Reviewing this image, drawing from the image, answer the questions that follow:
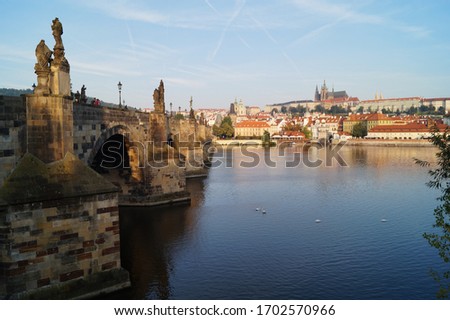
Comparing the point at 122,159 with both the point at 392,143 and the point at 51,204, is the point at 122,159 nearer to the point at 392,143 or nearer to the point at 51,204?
the point at 51,204

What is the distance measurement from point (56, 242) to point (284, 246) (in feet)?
38.0

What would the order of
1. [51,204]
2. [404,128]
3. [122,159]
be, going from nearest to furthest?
[51,204] → [122,159] → [404,128]

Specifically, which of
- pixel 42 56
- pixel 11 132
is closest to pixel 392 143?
pixel 42 56

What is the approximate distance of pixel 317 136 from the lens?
171m

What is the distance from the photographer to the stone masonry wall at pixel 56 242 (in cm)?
1246

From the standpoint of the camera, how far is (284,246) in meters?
21.8

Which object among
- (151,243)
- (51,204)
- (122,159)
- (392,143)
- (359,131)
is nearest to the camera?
(51,204)

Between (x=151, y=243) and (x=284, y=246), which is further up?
(x=151, y=243)

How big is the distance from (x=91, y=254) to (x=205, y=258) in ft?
21.6

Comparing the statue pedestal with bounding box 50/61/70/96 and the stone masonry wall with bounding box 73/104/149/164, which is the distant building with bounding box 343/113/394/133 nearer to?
the stone masonry wall with bounding box 73/104/149/164

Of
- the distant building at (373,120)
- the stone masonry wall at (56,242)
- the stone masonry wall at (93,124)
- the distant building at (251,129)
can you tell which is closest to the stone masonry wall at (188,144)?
the stone masonry wall at (93,124)

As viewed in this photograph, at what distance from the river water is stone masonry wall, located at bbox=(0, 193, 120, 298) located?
1841 mm
